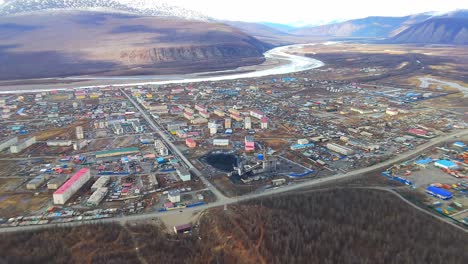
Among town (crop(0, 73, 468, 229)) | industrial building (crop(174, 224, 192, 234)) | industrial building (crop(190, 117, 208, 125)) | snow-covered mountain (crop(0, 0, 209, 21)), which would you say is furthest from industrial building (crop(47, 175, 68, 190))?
snow-covered mountain (crop(0, 0, 209, 21))

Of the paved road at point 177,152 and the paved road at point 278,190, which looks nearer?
the paved road at point 278,190

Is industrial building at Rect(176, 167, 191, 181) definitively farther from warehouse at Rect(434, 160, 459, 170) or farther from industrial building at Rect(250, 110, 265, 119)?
warehouse at Rect(434, 160, 459, 170)

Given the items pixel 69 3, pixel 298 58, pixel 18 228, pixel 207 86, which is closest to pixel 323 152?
pixel 18 228

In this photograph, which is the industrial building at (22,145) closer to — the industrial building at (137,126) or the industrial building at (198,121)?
the industrial building at (137,126)

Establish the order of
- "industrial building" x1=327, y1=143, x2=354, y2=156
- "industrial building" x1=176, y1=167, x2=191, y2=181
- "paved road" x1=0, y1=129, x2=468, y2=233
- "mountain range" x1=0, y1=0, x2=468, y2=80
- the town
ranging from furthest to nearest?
"mountain range" x1=0, y1=0, x2=468, y2=80, "industrial building" x1=327, y1=143, x2=354, y2=156, "industrial building" x1=176, y1=167, x2=191, y2=181, the town, "paved road" x1=0, y1=129, x2=468, y2=233

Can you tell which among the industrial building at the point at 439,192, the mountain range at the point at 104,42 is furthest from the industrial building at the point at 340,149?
the mountain range at the point at 104,42

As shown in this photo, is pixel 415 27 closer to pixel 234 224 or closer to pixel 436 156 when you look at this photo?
pixel 436 156

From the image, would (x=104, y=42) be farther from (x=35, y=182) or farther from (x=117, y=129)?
(x=35, y=182)
